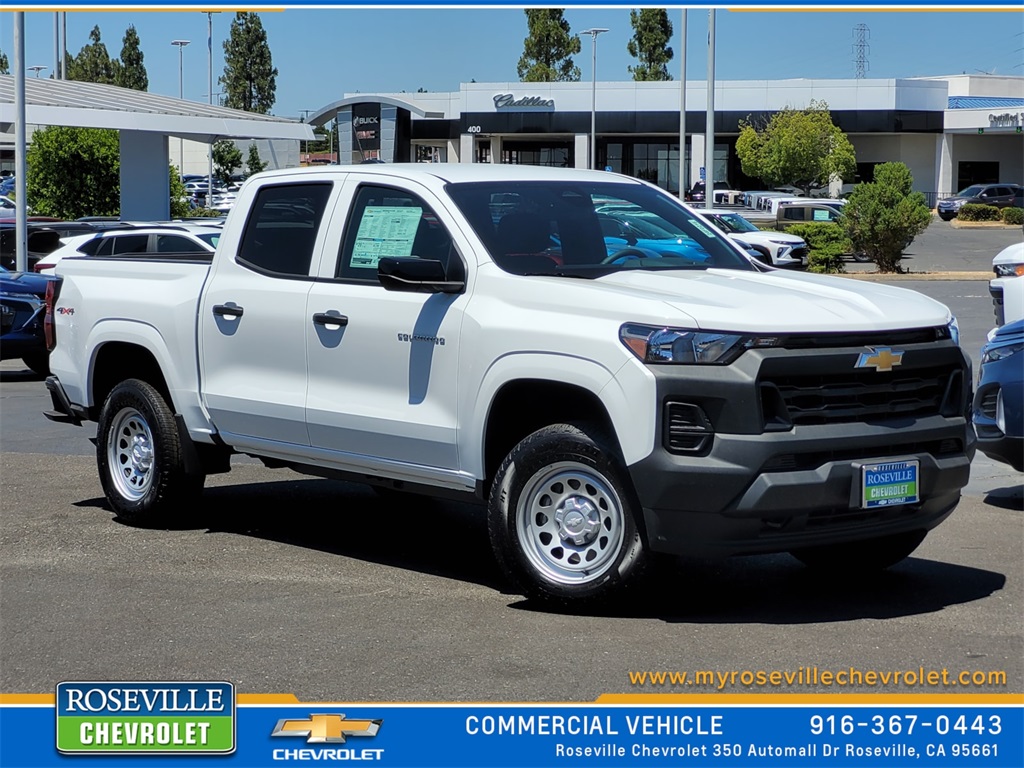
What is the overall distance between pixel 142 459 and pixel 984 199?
63.0 m

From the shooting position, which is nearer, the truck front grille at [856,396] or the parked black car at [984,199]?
the truck front grille at [856,396]

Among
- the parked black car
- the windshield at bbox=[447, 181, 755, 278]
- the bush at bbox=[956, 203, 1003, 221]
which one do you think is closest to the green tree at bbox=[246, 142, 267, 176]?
the parked black car

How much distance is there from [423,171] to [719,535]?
102 inches

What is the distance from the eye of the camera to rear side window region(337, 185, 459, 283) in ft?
23.4

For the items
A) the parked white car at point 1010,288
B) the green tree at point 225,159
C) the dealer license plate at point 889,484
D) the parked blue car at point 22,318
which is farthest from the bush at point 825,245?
the green tree at point 225,159

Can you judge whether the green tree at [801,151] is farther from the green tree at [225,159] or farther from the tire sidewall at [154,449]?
the tire sidewall at [154,449]

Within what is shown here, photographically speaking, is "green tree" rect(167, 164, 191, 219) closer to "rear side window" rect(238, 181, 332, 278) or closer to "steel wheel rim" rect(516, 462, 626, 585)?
"rear side window" rect(238, 181, 332, 278)

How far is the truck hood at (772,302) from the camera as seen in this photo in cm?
597

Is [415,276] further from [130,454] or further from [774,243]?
[774,243]

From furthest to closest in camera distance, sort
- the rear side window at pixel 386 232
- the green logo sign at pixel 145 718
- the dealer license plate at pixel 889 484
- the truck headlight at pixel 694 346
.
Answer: the rear side window at pixel 386 232 → the dealer license plate at pixel 889 484 → the truck headlight at pixel 694 346 → the green logo sign at pixel 145 718

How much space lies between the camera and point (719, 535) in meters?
5.93

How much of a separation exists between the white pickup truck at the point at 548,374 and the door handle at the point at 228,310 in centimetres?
2

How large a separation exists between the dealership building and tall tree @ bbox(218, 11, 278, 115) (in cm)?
2775

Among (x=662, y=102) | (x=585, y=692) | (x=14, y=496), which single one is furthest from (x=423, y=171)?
(x=662, y=102)
